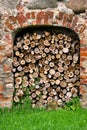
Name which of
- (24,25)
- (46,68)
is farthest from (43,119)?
(24,25)

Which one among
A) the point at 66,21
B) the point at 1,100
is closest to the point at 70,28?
the point at 66,21

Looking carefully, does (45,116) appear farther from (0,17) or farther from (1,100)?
(0,17)

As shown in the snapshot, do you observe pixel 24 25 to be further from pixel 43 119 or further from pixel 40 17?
pixel 43 119

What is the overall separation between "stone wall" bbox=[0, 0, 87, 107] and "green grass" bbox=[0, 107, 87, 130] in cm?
38

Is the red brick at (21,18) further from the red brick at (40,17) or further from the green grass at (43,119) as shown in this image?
the green grass at (43,119)

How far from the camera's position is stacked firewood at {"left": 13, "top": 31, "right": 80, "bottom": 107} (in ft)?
23.9

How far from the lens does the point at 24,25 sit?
23.3 ft

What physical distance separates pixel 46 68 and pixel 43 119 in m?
1.18

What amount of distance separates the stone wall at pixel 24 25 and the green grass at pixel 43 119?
0.38 m

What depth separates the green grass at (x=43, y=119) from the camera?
5.97 m

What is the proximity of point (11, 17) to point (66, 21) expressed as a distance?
33.3 inches

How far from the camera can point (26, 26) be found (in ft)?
23.4

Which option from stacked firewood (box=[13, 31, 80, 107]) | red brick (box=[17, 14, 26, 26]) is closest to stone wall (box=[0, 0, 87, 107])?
red brick (box=[17, 14, 26, 26])

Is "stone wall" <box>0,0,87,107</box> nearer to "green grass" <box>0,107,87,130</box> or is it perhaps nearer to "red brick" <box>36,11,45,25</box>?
"red brick" <box>36,11,45,25</box>
